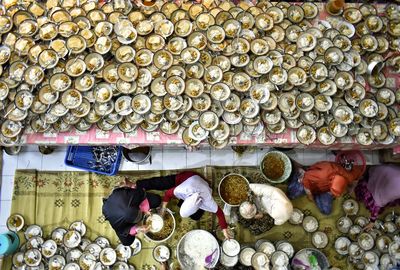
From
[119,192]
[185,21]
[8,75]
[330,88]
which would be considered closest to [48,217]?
[119,192]

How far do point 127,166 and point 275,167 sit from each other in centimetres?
164

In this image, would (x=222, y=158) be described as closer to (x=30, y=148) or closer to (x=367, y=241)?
(x=367, y=241)

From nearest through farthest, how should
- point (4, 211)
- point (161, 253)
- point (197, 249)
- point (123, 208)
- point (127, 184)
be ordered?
point (123, 208), point (127, 184), point (197, 249), point (161, 253), point (4, 211)

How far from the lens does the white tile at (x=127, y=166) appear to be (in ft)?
17.5

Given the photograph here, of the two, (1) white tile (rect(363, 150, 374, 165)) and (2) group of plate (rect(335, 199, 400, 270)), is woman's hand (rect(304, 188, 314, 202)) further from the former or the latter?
(1) white tile (rect(363, 150, 374, 165))

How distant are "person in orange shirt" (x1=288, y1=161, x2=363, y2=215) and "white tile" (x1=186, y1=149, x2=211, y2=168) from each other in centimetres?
96

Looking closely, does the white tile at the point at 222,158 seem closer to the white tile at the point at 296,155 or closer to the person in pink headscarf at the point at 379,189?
the white tile at the point at 296,155

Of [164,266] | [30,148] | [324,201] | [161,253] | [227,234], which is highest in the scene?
[30,148]

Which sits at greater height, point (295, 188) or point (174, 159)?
point (174, 159)

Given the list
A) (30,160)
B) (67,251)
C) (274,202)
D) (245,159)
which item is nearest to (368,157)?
(245,159)

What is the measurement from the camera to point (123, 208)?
436 centimetres

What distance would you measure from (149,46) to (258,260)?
7.86 feet

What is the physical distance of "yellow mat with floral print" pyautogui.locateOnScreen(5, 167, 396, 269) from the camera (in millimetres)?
5137

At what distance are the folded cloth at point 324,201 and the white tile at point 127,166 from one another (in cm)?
201
